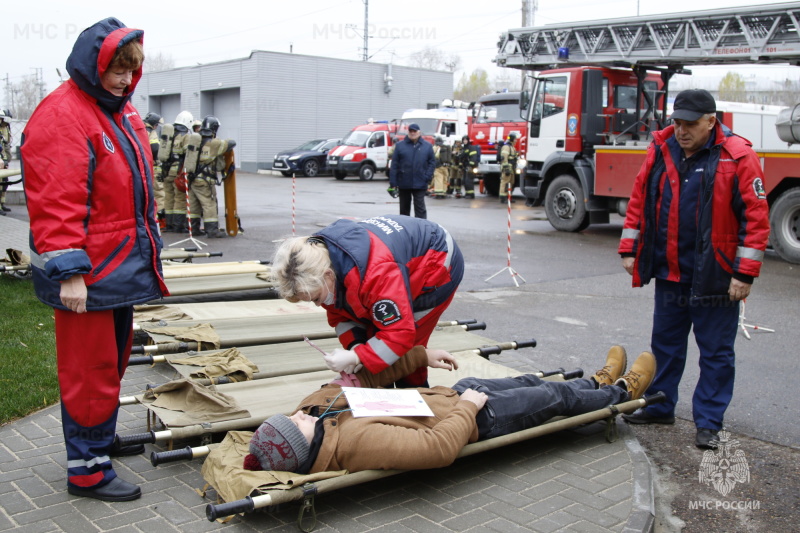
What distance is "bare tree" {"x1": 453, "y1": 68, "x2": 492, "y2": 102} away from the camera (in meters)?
104

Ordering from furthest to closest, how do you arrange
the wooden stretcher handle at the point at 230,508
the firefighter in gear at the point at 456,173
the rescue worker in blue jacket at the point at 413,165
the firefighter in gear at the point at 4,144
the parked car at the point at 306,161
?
the parked car at the point at 306,161 → the firefighter in gear at the point at 456,173 → the firefighter in gear at the point at 4,144 → the rescue worker in blue jacket at the point at 413,165 → the wooden stretcher handle at the point at 230,508

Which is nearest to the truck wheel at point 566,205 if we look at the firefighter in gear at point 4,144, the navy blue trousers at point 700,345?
the navy blue trousers at point 700,345

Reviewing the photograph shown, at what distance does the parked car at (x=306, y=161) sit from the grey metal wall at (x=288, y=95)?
4811 millimetres

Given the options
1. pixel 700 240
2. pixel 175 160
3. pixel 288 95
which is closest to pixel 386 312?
pixel 700 240

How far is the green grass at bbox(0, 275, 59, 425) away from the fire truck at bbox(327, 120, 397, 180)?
23.1 metres

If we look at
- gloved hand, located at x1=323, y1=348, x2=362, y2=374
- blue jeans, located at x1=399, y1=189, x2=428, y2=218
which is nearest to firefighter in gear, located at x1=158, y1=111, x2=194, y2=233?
blue jeans, located at x1=399, y1=189, x2=428, y2=218

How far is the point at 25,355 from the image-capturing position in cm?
590

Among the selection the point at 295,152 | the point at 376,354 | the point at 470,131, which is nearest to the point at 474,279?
the point at 376,354

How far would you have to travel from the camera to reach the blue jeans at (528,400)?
157 inches

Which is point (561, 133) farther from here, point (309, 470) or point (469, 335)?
point (309, 470)

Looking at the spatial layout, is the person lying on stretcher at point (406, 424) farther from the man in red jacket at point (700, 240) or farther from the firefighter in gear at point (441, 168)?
the firefighter in gear at point (441, 168)

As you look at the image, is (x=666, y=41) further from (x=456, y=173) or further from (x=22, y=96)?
(x=22, y=96)

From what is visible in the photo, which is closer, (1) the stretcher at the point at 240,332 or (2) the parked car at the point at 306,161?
(1) the stretcher at the point at 240,332

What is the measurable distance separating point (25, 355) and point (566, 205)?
11.2m
